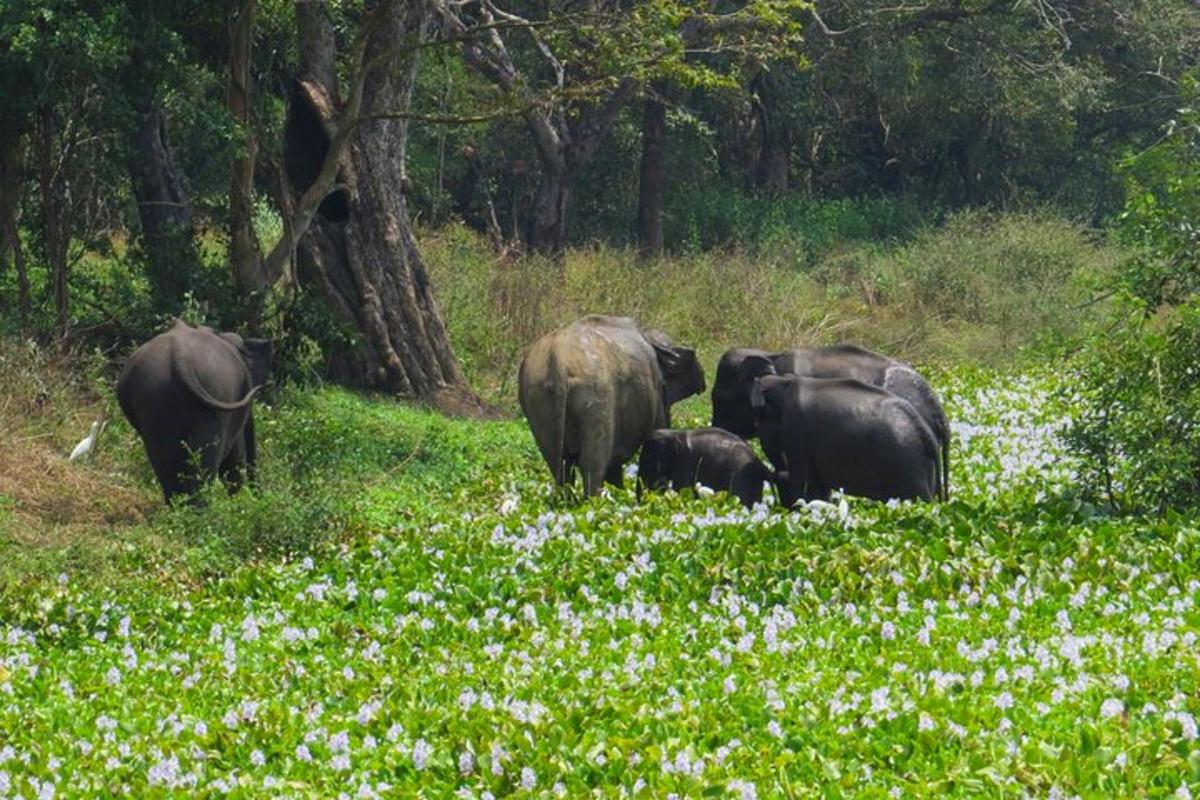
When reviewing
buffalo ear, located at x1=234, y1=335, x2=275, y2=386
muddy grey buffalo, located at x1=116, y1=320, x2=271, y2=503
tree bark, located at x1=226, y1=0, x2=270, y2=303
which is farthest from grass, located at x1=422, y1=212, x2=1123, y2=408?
muddy grey buffalo, located at x1=116, y1=320, x2=271, y2=503

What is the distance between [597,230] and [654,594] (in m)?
30.6

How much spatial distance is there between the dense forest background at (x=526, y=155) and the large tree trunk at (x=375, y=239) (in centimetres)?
3

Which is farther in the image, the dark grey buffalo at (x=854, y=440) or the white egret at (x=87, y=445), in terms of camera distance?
the white egret at (x=87, y=445)

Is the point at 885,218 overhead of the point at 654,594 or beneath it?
beneath

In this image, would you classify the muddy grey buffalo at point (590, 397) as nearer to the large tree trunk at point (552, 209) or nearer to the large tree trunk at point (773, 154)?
the large tree trunk at point (552, 209)

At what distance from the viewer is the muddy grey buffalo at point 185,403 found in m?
14.4

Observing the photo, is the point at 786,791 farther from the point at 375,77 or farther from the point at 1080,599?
the point at 375,77

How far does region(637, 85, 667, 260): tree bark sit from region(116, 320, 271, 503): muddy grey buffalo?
924 inches

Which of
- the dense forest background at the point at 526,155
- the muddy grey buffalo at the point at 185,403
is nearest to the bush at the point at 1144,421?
the dense forest background at the point at 526,155

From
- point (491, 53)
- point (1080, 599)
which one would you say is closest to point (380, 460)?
point (1080, 599)

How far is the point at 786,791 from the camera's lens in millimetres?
7395

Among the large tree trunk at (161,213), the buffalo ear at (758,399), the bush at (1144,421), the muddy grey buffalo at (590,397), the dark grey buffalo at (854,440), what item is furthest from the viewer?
the large tree trunk at (161,213)

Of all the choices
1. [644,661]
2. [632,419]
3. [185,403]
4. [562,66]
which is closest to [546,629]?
[644,661]

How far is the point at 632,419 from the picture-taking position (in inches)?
604
